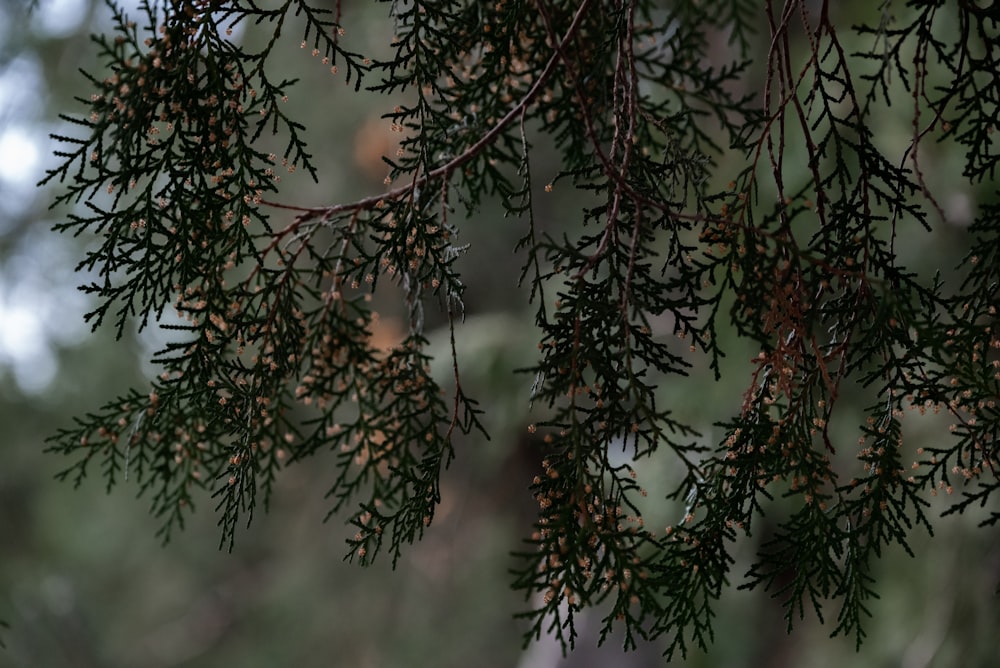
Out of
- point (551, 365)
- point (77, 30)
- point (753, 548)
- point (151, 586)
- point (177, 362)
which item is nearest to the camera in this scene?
point (551, 365)

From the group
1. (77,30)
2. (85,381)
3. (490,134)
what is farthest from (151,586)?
(490,134)

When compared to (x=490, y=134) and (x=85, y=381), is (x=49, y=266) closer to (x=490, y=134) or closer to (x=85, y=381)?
(x=85, y=381)

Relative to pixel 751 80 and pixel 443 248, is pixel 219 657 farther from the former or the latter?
pixel 443 248

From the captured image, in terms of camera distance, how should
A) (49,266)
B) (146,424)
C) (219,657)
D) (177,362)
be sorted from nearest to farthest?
(177,362), (146,424), (49,266), (219,657)

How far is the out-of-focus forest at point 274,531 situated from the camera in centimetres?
430

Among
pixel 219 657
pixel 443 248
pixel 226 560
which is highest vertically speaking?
pixel 226 560

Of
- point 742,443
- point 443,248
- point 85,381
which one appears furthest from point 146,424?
point 85,381

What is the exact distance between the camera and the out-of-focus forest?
4305 millimetres

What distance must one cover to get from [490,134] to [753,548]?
2.85 meters

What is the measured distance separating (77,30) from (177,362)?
3818 millimetres

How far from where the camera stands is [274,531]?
20.3 ft

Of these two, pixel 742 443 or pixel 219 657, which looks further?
pixel 219 657

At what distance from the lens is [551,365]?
105cm

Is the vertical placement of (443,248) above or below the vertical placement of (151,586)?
below
